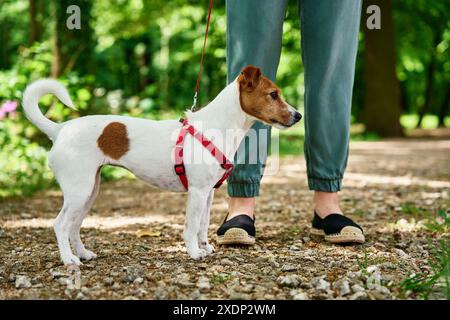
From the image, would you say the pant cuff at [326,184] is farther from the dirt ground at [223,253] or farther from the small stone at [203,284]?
the small stone at [203,284]

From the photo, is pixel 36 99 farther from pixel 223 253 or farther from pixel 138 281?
pixel 223 253

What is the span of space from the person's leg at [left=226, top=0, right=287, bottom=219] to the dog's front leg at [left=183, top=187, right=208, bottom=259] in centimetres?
53

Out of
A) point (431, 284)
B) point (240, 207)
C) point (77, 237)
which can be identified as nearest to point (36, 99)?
point (77, 237)

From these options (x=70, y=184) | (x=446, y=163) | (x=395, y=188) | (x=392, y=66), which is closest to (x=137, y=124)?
(x=70, y=184)

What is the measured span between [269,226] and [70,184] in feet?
5.71

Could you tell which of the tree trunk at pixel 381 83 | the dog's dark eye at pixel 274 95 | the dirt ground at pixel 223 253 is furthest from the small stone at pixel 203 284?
the tree trunk at pixel 381 83

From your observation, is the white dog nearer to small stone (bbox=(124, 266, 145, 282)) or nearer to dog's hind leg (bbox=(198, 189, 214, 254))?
dog's hind leg (bbox=(198, 189, 214, 254))

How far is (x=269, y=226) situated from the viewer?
161 inches

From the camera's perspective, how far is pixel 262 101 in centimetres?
296

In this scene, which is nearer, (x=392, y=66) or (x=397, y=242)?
(x=397, y=242)

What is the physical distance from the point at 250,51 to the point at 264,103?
543mm

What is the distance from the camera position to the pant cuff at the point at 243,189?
3.49 meters

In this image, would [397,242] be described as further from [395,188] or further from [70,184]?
[395,188]
